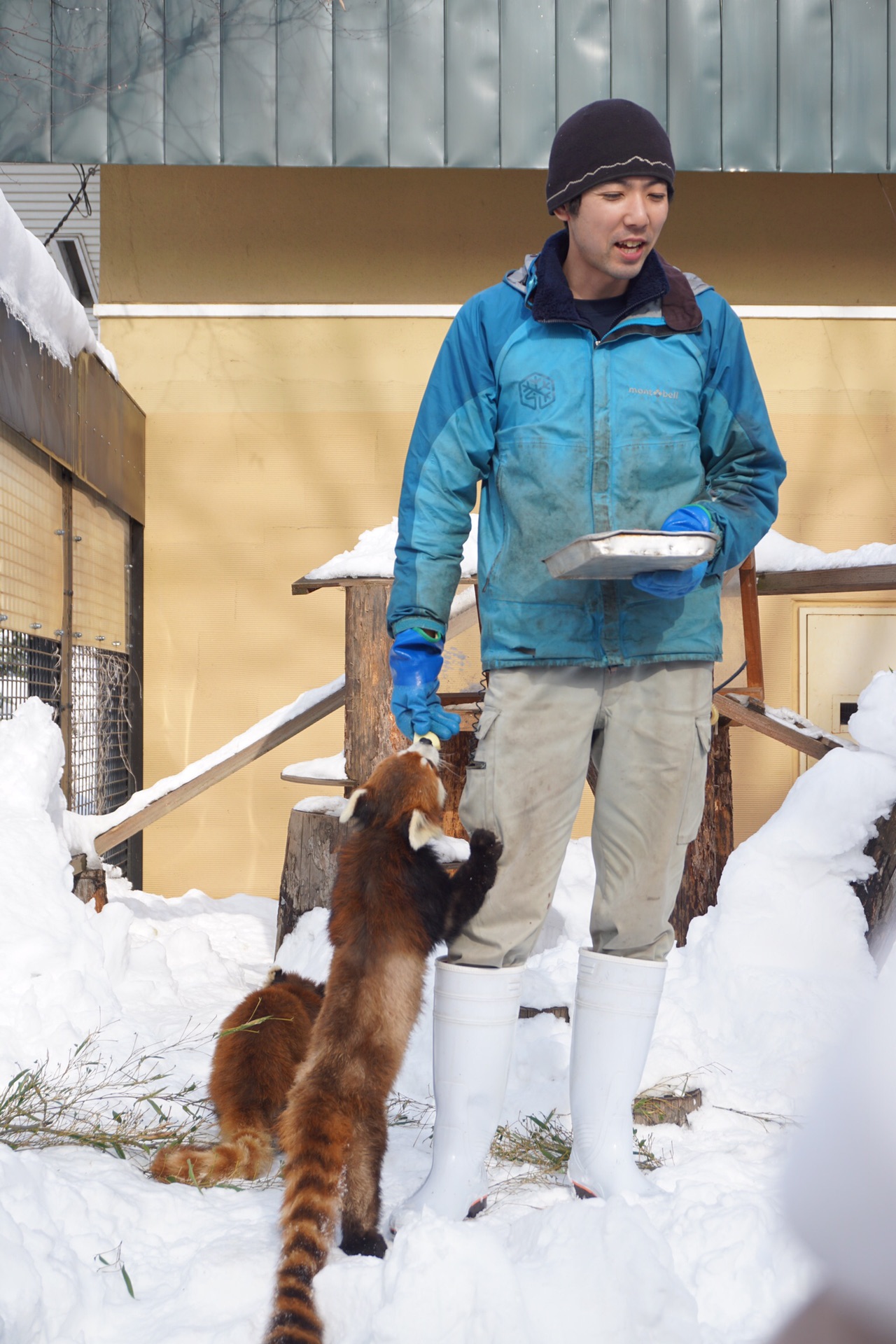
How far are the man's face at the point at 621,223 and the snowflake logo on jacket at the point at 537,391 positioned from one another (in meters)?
0.30

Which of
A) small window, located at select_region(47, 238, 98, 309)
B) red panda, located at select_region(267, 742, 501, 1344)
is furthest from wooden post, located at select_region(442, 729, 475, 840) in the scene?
small window, located at select_region(47, 238, 98, 309)

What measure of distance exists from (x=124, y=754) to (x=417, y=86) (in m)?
4.44

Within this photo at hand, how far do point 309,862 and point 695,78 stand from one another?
504 centimetres

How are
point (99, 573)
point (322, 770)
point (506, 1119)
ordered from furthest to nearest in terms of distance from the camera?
point (99, 573)
point (322, 770)
point (506, 1119)

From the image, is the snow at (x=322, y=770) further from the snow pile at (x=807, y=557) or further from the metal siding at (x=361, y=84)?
the metal siding at (x=361, y=84)

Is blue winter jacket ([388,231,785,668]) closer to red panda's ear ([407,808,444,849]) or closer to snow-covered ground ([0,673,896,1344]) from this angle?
red panda's ear ([407,808,444,849])

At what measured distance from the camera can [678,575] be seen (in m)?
2.45

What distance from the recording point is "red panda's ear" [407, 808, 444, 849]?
2682 millimetres

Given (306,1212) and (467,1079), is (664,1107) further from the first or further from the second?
(306,1212)

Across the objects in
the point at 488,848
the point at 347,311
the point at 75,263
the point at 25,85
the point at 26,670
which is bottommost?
the point at 488,848

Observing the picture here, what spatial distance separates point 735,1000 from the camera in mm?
3828

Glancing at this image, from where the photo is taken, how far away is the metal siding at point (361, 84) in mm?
6117

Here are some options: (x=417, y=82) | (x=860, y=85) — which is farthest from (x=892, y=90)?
(x=417, y=82)

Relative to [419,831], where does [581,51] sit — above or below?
above
